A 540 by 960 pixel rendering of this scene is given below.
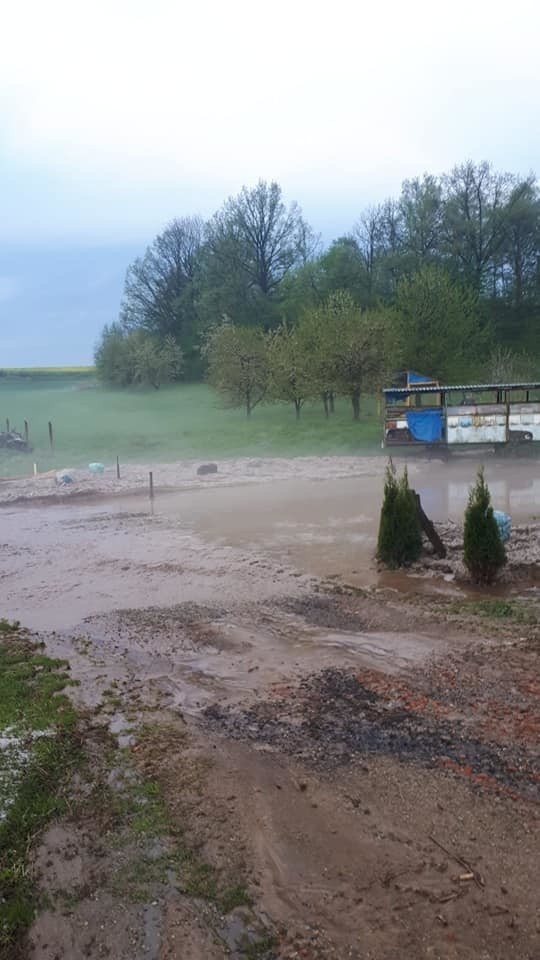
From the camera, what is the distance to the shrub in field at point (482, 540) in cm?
1120

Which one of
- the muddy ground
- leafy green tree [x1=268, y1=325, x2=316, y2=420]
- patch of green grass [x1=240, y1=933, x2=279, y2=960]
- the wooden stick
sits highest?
leafy green tree [x1=268, y1=325, x2=316, y2=420]

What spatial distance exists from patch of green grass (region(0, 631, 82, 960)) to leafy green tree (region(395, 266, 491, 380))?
1529 inches

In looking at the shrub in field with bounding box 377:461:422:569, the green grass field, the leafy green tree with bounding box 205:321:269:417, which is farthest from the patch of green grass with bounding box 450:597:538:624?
the leafy green tree with bounding box 205:321:269:417

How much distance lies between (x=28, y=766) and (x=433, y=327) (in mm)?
42881

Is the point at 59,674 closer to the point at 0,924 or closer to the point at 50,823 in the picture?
the point at 50,823

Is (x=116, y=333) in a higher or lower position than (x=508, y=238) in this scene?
lower

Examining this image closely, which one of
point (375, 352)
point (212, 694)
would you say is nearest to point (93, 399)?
point (375, 352)

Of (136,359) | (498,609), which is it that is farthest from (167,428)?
(498,609)

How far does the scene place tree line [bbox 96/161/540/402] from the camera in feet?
138

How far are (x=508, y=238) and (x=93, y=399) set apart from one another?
41812 millimetres

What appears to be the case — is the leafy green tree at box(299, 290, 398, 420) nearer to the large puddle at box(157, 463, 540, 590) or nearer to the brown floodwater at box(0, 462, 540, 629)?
the large puddle at box(157, 463, 540, 590)

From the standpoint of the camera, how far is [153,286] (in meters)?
81.4

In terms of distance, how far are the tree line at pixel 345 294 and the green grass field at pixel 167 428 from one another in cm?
253

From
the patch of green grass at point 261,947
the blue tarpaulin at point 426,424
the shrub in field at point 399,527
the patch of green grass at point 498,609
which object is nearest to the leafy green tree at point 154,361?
the blue tarpaulin at point 426,424
